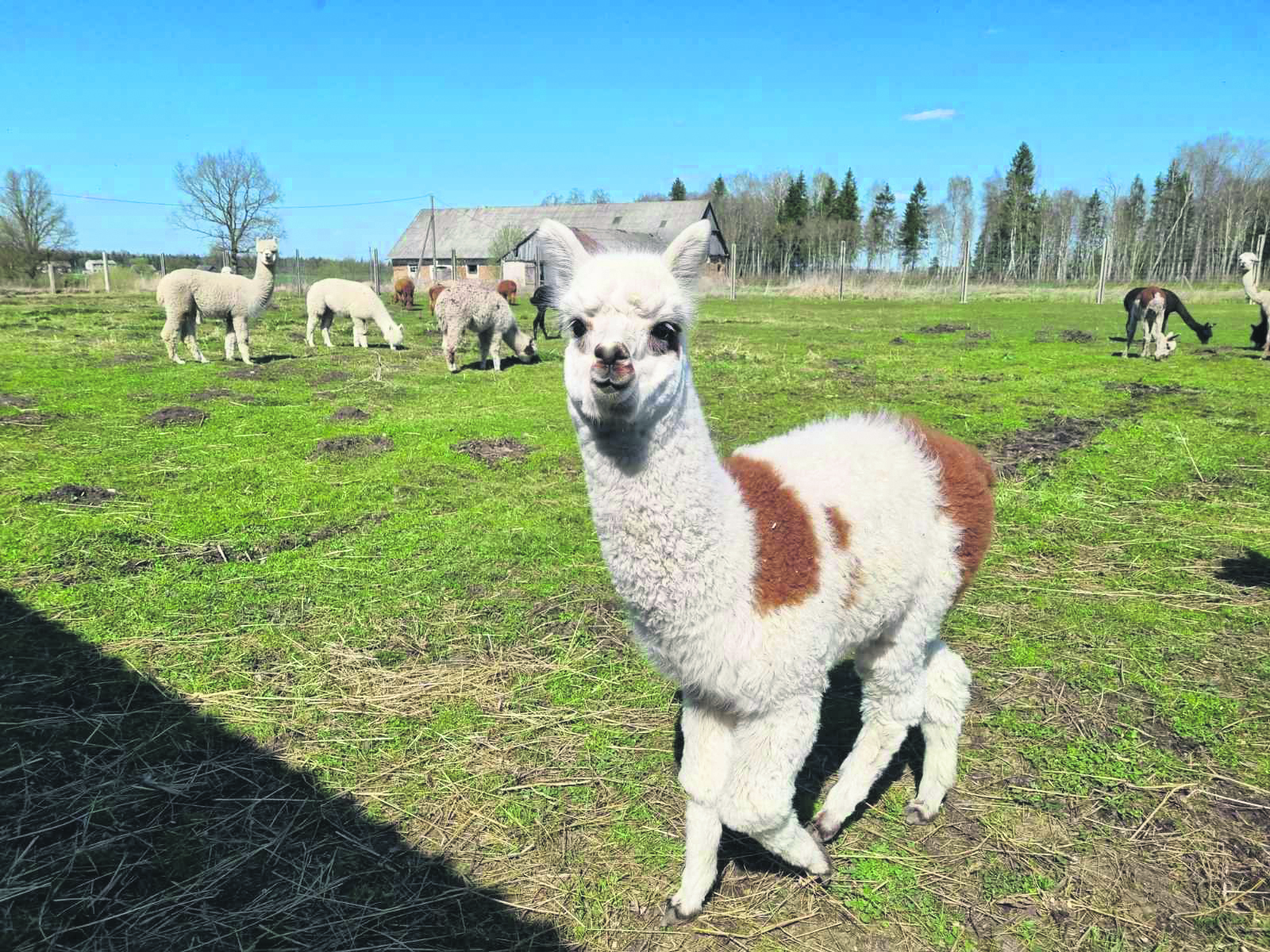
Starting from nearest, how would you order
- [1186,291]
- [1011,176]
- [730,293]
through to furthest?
[1186,291], [730,293], [1011,176]

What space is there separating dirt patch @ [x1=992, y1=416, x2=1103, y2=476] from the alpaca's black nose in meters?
6.64

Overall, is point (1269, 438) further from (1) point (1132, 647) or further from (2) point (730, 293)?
(2) point (730, 293)

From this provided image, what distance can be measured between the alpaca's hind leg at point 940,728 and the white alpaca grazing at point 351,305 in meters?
16.5

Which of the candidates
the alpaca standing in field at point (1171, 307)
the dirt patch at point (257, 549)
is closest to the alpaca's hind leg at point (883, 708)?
the dirt patch at point (257, 549)

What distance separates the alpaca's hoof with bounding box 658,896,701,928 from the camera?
2.61 meters

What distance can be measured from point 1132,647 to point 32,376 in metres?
14.8

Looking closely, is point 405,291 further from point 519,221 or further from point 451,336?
point 519,221

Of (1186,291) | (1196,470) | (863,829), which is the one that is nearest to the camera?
(863,829)

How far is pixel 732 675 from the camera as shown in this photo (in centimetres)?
243

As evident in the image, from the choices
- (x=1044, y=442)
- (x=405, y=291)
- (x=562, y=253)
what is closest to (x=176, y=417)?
(x=562, y=253)

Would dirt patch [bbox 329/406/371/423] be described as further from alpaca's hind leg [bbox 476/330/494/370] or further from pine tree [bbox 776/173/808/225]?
pine tree [bbox 776/173/808/225]

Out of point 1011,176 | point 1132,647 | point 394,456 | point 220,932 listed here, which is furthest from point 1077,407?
point 1011,176

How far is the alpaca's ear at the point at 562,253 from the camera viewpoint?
2539mm

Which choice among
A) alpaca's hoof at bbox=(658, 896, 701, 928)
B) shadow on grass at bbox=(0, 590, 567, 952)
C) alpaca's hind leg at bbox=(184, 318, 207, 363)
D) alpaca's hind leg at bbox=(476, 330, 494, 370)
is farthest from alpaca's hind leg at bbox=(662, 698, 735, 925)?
alpaca's hind leg at bbox=(184, 318, 207, 363)
